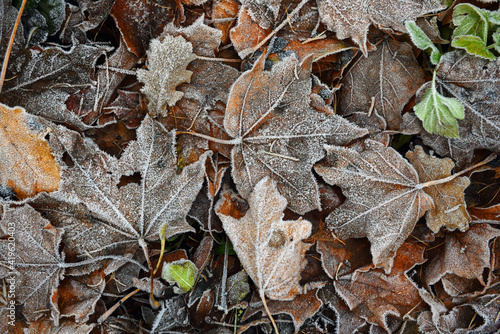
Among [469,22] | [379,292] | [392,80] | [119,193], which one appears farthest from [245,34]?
[379,292]

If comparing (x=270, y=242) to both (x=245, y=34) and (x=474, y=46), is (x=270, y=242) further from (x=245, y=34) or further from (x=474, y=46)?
(x=474, y=46)

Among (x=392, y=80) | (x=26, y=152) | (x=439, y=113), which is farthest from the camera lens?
(x=392, y=80)

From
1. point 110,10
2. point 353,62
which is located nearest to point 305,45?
point 353,62

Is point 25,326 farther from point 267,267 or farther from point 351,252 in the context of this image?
point 351,252

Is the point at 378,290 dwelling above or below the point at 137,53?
below

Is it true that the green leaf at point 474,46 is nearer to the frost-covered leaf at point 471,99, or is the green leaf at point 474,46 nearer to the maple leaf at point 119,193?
the frost-covered leaf at point 471,99

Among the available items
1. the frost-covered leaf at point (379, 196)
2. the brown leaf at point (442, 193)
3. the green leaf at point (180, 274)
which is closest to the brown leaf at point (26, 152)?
the green leaf at point (180, 274)

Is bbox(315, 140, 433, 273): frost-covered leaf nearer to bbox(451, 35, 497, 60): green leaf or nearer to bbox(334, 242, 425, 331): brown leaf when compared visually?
bbox(334, 242, 425, 331): brown leaf
